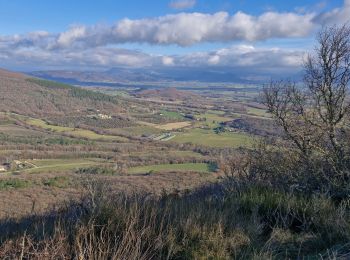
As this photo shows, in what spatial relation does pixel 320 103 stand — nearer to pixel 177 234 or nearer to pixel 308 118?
pixel 308 118

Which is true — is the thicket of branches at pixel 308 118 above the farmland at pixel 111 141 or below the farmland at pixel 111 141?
above

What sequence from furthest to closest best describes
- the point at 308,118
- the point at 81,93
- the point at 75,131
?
the point at 81,93 < the point at 75,131 < the point at 308,118

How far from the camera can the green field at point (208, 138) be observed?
1792 inches

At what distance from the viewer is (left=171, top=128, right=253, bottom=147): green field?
1792 inches

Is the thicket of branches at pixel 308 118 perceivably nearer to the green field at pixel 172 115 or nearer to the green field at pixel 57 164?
the green field at pixel 57 164

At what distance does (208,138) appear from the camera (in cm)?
5241

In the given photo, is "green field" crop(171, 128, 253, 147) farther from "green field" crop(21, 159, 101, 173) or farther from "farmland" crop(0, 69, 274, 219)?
"green field" crop(21, 159, 101, 173)

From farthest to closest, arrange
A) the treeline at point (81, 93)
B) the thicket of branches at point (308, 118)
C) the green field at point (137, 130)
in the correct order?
1. the treeline at point (81, 93)
2. the green field at point (137, 130)
3. the thicket of branches at point (308, 118)

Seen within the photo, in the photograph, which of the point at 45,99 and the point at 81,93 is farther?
the point at 81,93

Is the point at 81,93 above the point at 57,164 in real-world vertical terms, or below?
above

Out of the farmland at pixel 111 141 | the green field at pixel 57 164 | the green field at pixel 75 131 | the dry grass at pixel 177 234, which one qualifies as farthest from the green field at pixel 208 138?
the dry grass at pixel 177 234

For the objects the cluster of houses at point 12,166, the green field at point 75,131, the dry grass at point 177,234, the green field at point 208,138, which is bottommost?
the cluster of houses at point 12,166

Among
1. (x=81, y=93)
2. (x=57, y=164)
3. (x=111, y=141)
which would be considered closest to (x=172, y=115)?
(x=111, y=141)

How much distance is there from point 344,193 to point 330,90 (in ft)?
16.7
